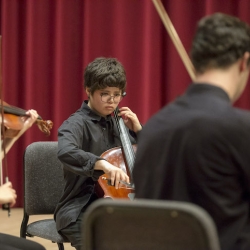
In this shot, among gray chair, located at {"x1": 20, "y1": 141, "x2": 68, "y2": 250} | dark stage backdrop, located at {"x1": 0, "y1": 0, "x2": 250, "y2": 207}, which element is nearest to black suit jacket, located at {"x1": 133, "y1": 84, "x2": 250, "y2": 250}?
gray chair, located at {"x1": 20, "y1": 141, "x2": 68, "y2": 250}

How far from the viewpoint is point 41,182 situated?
→ 241 centimetres

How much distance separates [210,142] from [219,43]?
0.27 m

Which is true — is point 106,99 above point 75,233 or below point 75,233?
above

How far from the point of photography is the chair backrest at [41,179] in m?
2.39

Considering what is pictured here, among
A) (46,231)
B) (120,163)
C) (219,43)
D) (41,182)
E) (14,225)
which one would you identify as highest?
(219,43)

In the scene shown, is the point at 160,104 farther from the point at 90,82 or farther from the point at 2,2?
the point at 90,82

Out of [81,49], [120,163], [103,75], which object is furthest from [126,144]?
[81,49]

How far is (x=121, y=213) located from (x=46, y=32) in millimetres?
3250

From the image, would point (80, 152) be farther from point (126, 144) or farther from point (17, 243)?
point (17, 243)

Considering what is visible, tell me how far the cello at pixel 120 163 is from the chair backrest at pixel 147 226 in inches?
31.1

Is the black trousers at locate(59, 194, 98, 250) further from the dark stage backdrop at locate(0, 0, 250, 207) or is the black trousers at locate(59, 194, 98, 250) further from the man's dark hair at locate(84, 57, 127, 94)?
the dark stage backdrop at locate(0, 0, 250, 207)

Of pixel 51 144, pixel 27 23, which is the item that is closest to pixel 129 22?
pixel 27 23

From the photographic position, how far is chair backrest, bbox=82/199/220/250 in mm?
1120

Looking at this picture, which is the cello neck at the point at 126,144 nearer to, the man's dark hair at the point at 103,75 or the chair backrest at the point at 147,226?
the man's dark hair at the point at 103,75
